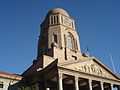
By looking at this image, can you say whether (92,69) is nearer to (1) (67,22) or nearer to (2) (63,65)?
(2) (63,65)

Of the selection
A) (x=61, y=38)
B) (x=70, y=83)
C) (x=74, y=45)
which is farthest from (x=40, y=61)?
(x=74, y=45)

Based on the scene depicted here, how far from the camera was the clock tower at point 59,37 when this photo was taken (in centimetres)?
4304

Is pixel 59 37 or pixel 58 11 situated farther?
pixel 58 11

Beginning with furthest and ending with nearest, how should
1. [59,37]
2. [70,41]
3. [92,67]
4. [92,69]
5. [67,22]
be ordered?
[67,22], [70,41], [59,37], [92,67], [92,69]

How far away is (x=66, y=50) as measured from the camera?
43844mm

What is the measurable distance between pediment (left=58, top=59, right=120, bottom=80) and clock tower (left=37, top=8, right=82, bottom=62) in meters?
6.93

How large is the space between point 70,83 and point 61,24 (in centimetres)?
1699

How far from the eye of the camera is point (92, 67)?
3662 centimetres

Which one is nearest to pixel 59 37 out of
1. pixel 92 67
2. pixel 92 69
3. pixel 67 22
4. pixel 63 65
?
pixel 67 22

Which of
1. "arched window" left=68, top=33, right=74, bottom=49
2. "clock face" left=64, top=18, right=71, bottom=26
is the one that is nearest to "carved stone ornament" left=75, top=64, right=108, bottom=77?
"arched window" left=68, top=33, right=74, bottom=49

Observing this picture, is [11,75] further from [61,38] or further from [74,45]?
[74,45]

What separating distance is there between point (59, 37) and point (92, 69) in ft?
42.0

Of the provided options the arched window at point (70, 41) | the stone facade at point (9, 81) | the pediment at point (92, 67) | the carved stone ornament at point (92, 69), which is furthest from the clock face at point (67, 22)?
the stone facade at point (9, 81)

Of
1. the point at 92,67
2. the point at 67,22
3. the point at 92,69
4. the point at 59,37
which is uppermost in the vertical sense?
the point at 67,22
